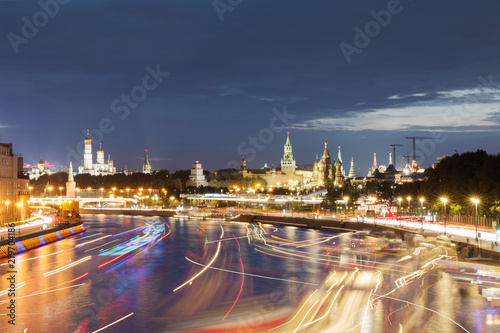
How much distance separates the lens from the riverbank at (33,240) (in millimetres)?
48384

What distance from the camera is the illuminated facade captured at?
78500mm

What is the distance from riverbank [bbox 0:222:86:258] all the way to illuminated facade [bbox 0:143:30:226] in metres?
9.70

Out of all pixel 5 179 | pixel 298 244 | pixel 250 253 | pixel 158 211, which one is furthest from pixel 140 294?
pixel 158 211

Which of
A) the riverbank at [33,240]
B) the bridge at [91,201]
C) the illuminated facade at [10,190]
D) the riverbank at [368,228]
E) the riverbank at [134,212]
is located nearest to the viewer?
the riverbank at [368,228]

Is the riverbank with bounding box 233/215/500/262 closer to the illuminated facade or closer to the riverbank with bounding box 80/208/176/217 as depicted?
the riverbank with bounding box 80/208/176/217

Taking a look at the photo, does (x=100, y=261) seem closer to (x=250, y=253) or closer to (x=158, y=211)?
(x=250, y=253)

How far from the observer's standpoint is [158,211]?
453 ft

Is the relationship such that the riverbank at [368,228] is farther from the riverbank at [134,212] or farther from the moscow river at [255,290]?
the riverbank at [134,212]

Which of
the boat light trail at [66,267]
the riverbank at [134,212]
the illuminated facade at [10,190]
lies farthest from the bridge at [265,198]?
the boat light trail at [66,267]

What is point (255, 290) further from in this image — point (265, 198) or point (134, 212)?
point (265, 198)

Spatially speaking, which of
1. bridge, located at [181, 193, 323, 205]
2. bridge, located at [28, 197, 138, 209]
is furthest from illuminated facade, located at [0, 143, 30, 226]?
bridge, located at [28, 197, 138, 209]

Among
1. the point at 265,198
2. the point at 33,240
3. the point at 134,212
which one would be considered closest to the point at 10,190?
the point at 33,240

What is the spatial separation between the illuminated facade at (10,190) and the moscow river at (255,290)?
26.1 metres

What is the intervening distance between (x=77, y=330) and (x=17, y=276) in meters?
16.4
